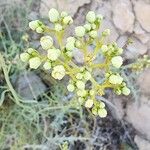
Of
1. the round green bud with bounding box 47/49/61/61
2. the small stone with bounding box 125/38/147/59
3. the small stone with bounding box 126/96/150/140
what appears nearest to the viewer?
the round green bud with bounding box 47/49/61/61

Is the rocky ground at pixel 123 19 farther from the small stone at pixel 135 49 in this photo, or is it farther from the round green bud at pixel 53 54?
the round green bud at pixel 53 54

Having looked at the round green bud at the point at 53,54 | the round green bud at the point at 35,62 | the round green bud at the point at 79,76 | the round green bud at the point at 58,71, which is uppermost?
the round green bud at the point at 53,54

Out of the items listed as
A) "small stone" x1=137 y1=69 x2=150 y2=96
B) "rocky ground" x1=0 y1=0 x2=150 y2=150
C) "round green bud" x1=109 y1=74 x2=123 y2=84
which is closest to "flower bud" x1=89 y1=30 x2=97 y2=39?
"round green bud" x1=109 y1=74 x2=123 y2=84

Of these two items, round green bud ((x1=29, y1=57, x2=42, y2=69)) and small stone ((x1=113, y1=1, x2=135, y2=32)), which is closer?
round green bud ((x1=29, y1=57, x2=42, y2=69))

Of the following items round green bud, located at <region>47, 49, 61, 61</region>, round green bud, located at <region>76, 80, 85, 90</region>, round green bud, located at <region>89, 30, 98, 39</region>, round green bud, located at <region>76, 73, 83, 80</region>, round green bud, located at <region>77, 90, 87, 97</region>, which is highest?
round green bud, located at <region>89, 30, 98, 39</region>

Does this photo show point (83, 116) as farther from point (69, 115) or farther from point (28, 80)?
point (28, 80)

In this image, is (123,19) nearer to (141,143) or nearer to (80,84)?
(141,143)

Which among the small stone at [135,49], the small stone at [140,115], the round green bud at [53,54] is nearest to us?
the round green bud at [53,54]

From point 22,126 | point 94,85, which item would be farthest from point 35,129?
point 94,85

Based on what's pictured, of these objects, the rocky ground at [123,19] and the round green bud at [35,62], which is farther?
the rocky ground at [123,19]

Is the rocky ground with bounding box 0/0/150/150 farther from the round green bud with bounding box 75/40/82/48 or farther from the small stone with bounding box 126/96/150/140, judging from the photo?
the round green bud with bounding box 75/40/82/48

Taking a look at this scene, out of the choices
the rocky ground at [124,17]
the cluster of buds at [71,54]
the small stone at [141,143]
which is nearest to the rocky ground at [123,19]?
the rocky ground at [124,17]
